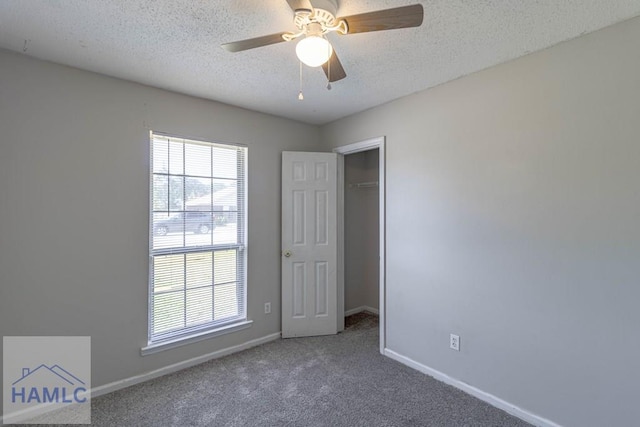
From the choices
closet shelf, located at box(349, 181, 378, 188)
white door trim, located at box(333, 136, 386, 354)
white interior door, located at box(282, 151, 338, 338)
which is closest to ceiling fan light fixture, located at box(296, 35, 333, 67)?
white door trim, located at box(333, 136, 386, 354)

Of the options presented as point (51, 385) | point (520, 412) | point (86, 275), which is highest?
point (86, 275)

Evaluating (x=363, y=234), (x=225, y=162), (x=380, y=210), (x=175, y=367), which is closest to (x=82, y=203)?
(x=225, y=162)

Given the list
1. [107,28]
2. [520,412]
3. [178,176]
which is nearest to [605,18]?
[520,412]

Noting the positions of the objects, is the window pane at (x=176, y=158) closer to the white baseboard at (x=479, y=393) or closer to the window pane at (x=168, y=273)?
the window pane at (x=168, y=273)

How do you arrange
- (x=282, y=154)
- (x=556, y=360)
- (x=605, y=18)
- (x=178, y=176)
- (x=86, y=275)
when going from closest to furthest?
(x=605, y=18), (x=556, y=360), (x=86, y=275), (x=178, y=176), (x=282, y=154)

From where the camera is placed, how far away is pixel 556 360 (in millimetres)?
1943

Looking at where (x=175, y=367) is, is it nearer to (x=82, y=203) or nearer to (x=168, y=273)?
(x=168, y=273)

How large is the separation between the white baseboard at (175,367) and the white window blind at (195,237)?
0.80 ft

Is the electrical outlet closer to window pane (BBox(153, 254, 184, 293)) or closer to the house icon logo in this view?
window pane (BBox(153, 254, 184, 293))

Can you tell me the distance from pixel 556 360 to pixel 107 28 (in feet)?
11.2

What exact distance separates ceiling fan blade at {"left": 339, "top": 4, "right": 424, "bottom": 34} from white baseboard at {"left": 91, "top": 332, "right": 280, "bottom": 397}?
2935 mm

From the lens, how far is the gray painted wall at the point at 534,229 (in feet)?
5.65

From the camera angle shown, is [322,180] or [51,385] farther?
[322,180]

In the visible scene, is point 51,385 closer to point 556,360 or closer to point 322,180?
point 322,180
